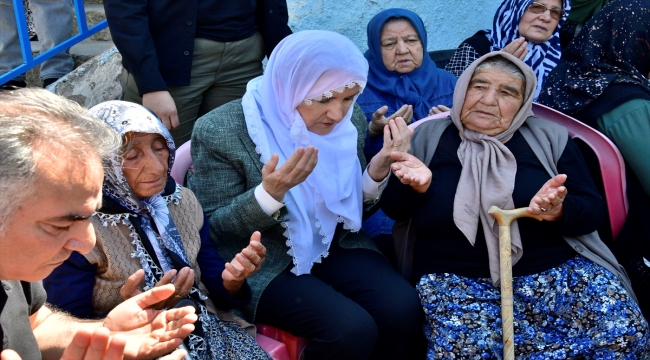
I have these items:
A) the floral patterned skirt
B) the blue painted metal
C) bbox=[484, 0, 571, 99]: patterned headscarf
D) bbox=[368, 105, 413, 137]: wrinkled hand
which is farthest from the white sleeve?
bbox=[484, 0, 571, 99]: patterned headscarf

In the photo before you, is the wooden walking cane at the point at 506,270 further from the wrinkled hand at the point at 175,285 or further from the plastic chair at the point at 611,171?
the wrinkled hand at the point at 175,285

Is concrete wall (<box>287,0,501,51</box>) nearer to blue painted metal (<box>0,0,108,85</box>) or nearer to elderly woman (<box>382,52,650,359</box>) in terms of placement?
blue painted metal (<box>0,0,108,85</box>)

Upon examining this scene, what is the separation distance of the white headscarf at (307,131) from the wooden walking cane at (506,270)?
2.00ft

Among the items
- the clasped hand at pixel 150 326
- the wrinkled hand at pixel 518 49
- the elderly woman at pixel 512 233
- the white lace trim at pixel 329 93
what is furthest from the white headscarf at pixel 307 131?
the wrinkled hand at pixel 518 49

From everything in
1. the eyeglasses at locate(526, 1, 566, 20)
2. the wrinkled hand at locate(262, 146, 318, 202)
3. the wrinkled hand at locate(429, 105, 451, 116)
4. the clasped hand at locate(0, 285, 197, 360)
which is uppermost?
the eyeglasses at locate(526, 1, 566, 20)

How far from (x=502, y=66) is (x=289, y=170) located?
3.79ft

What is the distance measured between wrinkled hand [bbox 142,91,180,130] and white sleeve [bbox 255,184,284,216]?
0.95 m

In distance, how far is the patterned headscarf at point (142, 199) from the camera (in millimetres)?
2416

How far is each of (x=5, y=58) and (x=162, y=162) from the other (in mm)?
2113

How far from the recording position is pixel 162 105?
342 centimetres

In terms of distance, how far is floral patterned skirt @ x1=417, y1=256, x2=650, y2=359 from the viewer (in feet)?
8.98

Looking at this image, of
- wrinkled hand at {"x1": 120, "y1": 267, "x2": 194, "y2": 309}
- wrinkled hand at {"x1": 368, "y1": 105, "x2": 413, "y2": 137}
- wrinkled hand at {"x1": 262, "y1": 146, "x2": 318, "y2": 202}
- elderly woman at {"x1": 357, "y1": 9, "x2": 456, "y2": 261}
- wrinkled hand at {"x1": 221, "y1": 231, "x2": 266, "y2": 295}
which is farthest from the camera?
elderly woman at {"x1": 357, "y1": 9, "x2": 456, "y2": 261}

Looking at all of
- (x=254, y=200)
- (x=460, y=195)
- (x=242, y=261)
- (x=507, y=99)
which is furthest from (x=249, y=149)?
(x=507, y=99)

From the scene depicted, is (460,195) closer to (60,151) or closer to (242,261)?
(242,261)
